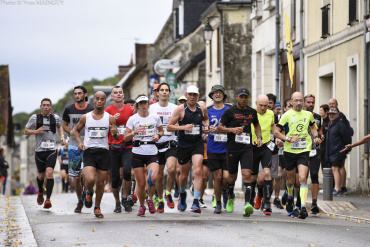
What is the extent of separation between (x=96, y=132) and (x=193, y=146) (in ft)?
6.11

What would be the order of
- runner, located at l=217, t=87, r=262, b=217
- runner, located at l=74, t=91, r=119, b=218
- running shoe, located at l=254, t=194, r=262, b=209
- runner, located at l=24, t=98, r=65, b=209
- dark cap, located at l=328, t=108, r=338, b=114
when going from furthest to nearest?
dark cap, located at l=328, t=108, r=338, b=114, runner, located at l=24, t=98, r=65, b=209, running shoe, located at l=254, t=194, r=262, b=209, runner, located at l=217, t=87, r=262, b=217, runner, located at l=74, t=91, r=119, b=218

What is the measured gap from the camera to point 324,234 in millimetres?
11961

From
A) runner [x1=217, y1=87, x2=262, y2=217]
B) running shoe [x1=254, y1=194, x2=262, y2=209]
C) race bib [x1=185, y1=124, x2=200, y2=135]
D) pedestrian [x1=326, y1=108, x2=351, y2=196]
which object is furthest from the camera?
pedestrian [x1=326, y1=108, x2=351, y2=196]

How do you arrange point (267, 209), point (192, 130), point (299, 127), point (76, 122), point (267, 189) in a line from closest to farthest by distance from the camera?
1. point (299, 127)
2. point (192, 130)
3. point (267, 209)
4. point (267, 189)
5. point (76, 122)

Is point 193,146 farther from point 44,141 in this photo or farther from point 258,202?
point 44,141

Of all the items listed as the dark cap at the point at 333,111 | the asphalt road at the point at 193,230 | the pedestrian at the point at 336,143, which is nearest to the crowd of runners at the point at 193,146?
the asphalt road at the point at 193,230

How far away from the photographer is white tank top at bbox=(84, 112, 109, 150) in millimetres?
14484

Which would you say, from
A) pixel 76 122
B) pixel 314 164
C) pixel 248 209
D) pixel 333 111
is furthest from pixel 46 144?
pixel 333 111

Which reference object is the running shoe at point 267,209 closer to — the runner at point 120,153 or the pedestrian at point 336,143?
the runner at point 120,153

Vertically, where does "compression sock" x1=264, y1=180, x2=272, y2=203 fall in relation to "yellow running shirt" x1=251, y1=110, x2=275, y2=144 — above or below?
below

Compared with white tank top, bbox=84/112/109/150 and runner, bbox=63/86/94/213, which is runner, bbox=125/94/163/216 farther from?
runner, bbox=63/86/94/213

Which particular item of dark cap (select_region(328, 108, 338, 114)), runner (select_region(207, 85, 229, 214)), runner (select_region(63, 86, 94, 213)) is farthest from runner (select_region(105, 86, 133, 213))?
dark cap (select_region(328, 108, 338, 114))

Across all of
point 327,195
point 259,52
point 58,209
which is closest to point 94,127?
point 58,209

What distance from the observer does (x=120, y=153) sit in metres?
16.0
